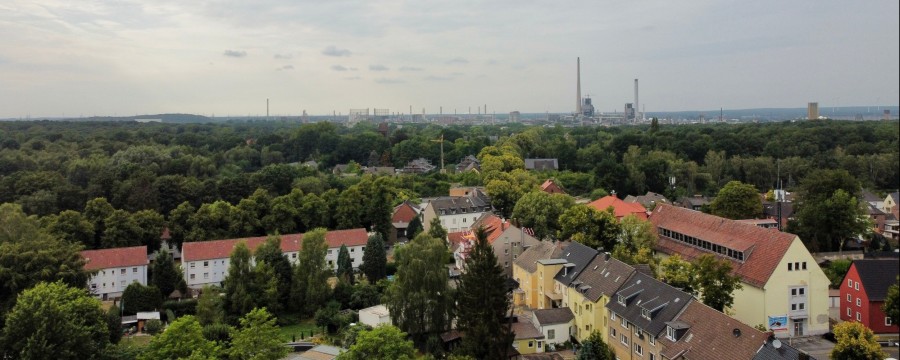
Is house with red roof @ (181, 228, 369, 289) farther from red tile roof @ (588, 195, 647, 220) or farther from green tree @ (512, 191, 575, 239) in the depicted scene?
red tile roof @ (588, 195, 647, 220)

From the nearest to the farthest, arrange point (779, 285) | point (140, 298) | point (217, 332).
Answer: point (779, 285) < point (217, 332) < point (140, 298)

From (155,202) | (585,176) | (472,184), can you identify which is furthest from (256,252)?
(585,176)

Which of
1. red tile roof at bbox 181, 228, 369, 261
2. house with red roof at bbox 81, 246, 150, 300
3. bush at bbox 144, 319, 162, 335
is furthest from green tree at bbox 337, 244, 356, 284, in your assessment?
house with red roof at bbox 81, 246, 150, 300

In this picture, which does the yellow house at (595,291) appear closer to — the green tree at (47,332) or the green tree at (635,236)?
the green tree at (635,236)

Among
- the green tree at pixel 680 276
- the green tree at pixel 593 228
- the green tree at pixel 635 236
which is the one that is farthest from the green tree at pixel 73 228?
the green tree at pixel 680 276

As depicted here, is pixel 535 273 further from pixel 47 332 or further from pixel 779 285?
pixel 47 332

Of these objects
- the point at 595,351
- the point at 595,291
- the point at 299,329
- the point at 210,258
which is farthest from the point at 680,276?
the point at 210,258
